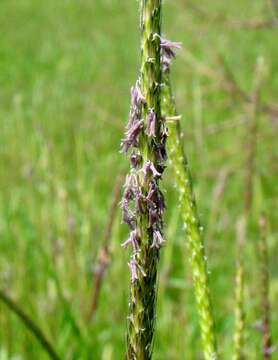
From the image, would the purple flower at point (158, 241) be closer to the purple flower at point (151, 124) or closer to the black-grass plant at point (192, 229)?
the purple flower at point (151, 124)

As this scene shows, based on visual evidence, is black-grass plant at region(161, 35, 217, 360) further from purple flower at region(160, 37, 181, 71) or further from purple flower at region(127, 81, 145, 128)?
purple flower at region(127, 81, 145, 128)

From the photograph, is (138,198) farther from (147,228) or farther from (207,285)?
(207,285)

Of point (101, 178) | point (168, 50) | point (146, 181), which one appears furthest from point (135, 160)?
point (101, 178)

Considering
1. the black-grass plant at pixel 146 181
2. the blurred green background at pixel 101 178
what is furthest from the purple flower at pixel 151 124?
the blurred green background at pixel 101 178

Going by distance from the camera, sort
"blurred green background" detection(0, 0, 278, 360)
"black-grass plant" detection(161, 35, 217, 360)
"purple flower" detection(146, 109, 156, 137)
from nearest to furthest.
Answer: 1. "purple flower" detection(146, 109, 156, 137)
2. "black-grass plant" detection(161, 35, 217, 360)
3. "blurred green background" detection(0, 0, 278, 360)

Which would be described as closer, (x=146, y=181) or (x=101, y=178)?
(x=146, y=181)

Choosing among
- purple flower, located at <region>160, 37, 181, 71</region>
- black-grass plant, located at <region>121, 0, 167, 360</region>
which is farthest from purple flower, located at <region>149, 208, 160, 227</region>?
purple flower, located at <region>160, 37, 181, 71</region>

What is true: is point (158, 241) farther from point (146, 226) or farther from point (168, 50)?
point (168, 50)
